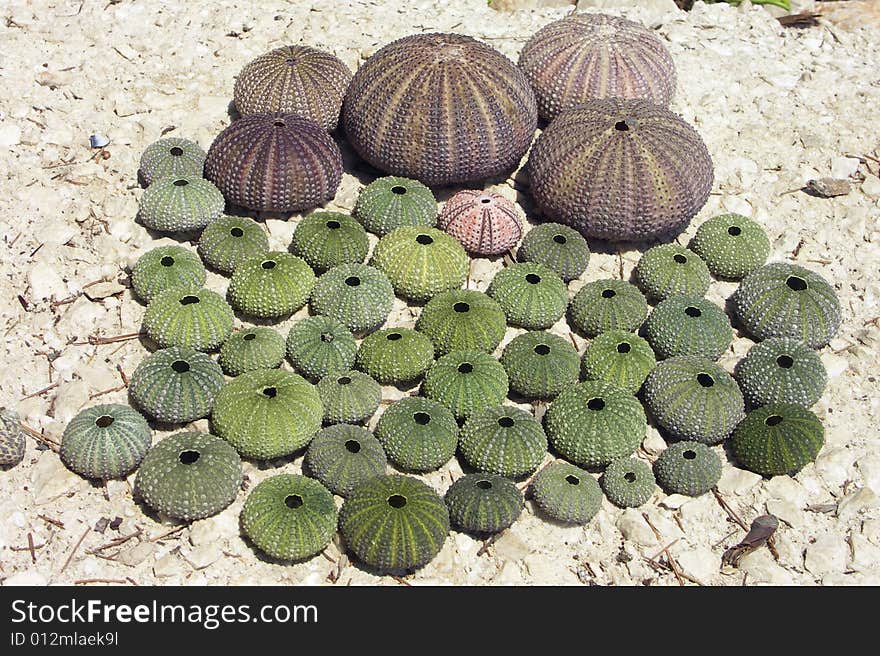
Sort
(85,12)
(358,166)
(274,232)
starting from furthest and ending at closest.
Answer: (85,12) → (358,166) → (274,232)

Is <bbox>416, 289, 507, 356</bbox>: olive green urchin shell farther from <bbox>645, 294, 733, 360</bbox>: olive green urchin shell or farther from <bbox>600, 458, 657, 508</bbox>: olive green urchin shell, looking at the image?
<bbox>600, 458, 657, 508</bbox>: olive green urchin shell

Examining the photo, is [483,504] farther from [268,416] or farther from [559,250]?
[559,250]

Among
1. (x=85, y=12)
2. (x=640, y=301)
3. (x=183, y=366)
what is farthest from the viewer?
(x=85, y=12)

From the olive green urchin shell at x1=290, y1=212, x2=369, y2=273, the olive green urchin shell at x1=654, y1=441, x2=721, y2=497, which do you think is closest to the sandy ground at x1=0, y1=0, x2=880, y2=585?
the olive green urchin shell at x1=654, y1=441, x2=721, y2=497

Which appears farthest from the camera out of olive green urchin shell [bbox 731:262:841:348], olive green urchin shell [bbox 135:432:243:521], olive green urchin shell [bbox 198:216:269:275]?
olive green urchin shell [bbox 198:216:269:275]

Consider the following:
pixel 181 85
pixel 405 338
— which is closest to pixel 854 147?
pixel 405 338

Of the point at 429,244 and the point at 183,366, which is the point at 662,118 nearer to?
the point at 429,244

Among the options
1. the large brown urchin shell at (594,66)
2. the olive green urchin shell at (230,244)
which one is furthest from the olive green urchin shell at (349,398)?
the large brown urchin shell at (594,66)
